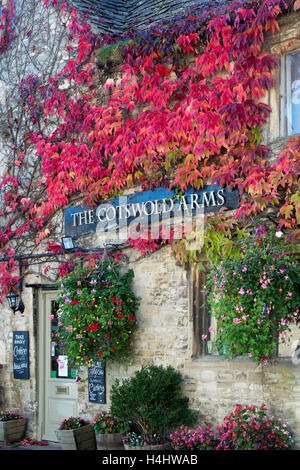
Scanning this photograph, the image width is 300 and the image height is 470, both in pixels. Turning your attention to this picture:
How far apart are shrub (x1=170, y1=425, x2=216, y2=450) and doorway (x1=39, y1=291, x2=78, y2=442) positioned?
262cm

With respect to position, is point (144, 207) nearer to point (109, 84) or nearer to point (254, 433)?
point (109, 84)

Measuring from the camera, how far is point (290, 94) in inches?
294

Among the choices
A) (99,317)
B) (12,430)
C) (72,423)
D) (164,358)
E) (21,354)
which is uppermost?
(99,317)

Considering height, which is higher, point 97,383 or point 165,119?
point 165,119

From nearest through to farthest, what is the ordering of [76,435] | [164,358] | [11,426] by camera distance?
1. [164,358]
2. [76,435]
3. [11,426]

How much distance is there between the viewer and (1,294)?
10602mm

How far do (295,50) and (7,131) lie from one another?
5.70m

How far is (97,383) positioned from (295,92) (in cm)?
485

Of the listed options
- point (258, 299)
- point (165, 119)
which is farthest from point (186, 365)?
point (165, 119)

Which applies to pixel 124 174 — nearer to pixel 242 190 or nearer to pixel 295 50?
pixel 242 190

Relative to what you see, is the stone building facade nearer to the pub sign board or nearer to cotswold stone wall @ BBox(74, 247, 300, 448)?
cotswold stone wall @ BBox(74, 247, 300, 448)

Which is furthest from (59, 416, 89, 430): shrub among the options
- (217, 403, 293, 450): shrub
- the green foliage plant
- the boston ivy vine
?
the green foliage plant

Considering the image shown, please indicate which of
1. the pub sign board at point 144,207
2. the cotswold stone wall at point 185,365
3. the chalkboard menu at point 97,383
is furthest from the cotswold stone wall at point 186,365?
the pub sign board at point 144,207
